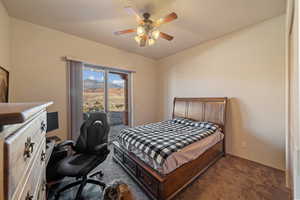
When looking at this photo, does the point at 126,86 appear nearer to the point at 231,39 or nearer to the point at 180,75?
the point at 180,75

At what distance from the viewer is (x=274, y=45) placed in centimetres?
219

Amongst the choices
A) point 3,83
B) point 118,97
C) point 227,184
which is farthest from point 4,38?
point 227,184

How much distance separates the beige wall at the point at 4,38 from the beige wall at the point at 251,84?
3957mm

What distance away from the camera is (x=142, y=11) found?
197 cm

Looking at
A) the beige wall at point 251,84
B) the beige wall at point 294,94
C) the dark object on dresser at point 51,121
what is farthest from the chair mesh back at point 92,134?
the beige wall at point 251,84

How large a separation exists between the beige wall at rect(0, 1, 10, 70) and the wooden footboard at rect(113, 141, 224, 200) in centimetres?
239

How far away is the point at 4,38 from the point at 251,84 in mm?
4588

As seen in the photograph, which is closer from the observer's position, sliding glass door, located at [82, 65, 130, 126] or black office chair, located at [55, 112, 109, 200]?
black office chair, located at [55, 112, 109, 200]

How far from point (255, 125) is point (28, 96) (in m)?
4.64

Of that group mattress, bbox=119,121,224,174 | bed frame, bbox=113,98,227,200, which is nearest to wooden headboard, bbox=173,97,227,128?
bed frame, bbox=113,98,227,200

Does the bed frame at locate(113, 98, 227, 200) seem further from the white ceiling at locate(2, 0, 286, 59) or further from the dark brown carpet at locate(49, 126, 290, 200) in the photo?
the white ceiling at locate(2, 0, 286, 59)

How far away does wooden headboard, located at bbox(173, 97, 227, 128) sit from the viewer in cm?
267

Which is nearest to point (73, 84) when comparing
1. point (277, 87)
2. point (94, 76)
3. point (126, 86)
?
point (94, 76)

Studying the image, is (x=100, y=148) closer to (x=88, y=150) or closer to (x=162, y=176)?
(x=88, y=150)
